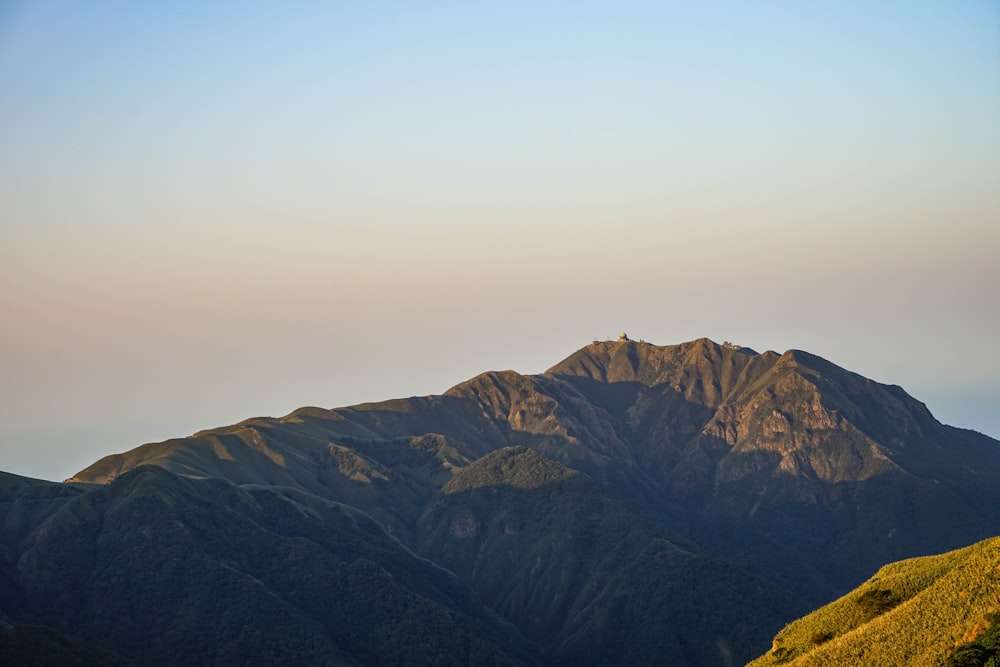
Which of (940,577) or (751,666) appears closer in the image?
(940,577)

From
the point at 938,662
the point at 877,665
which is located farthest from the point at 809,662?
the point at 938,662

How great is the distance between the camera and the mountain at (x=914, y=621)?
336 ft

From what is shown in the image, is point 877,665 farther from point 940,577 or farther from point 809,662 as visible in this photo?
point 940,577

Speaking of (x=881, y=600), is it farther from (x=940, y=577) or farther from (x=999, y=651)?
(x=999, y=651)

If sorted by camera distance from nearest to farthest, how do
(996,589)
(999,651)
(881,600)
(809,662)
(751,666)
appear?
(999,651), (996,589), (809,662), (881,600), (751,666)

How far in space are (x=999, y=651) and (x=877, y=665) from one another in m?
14.9

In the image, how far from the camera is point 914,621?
112 metres

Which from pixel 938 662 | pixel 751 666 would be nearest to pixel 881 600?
pixel 751 666

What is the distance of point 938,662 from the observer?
101 metres

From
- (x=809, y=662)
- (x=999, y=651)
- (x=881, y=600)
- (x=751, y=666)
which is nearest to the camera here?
(x=999, y=651)

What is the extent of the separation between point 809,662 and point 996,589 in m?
20.0

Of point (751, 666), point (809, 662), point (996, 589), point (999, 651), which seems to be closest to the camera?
point (999, 651)

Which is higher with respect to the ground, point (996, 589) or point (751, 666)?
point (996, 589)

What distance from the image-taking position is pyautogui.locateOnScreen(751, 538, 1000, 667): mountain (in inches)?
4031
